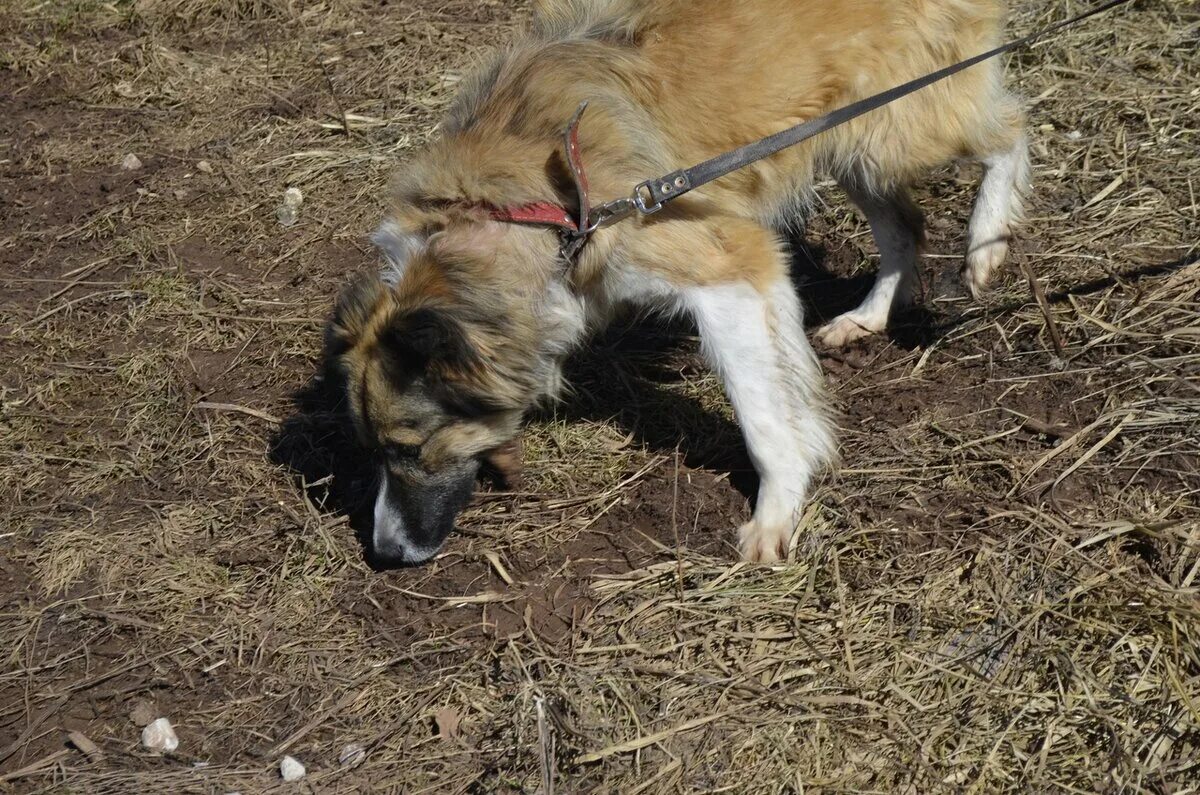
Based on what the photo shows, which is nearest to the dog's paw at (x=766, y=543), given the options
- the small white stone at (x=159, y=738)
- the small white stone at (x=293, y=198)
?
the small white stone at (x=159, y=738)

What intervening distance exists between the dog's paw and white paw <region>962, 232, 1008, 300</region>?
4.84 ft

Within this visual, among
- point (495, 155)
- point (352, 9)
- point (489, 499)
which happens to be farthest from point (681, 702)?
point (352, 9)

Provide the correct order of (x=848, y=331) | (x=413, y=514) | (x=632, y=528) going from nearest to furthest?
1. (x=413, y=514)
2. (x=632, y=528)
3. (x=848, y=331)

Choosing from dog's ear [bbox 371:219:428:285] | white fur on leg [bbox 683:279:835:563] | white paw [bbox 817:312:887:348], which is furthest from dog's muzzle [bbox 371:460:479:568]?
white paw [bbox 817:312:887:348]

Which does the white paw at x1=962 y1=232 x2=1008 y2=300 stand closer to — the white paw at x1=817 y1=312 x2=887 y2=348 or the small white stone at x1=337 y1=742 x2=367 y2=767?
the white paw at x1=817 y1=312 x2=887 y2=348

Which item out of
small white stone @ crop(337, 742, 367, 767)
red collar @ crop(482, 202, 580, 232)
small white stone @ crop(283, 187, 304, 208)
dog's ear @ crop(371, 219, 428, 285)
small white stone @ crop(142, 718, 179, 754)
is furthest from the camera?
small white stone @ crop(283, 187, 304, 208)

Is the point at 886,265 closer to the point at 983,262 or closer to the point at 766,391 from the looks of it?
the point at 983,262

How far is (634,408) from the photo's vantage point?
4309 millimetres

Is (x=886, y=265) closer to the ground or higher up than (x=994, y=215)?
closer to the ground

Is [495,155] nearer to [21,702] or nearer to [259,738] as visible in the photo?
[259,738]

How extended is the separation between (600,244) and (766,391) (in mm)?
720

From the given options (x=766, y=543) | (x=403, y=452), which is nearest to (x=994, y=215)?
(x=766, y=543)

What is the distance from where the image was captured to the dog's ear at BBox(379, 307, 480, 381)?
323cm

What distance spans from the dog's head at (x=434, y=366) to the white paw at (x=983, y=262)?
6.07 ft
